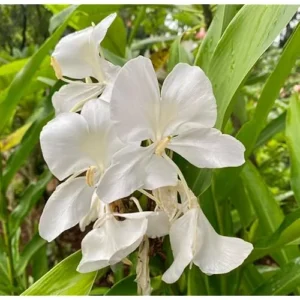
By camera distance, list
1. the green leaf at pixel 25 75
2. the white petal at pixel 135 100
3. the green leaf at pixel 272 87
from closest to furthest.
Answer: the white petal at pixel 135 100
the green leaf at pixel 272 87
the green leaf at pixel 25 75

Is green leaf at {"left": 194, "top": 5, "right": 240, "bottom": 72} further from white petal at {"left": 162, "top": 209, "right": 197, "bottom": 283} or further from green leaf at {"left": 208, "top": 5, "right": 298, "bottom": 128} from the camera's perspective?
white petal at {"left": 162, "top": 209, "right": 197, "bottom": 283}

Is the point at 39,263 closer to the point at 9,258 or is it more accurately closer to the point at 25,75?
the point at 9,258

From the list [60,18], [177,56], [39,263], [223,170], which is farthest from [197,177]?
[39,263]

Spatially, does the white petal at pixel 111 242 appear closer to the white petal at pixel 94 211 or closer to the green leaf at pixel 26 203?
the white petal at pixel 94 211

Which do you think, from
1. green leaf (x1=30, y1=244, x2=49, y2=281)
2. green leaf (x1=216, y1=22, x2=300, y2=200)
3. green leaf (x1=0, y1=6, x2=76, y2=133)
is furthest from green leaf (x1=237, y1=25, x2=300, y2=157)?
green leaf (x1=30, y1=244, x2=49, y2=281)

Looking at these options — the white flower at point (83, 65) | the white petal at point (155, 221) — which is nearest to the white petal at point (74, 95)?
the white flower at point (83, 65)

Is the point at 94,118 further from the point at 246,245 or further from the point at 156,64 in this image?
the point at 156,64
